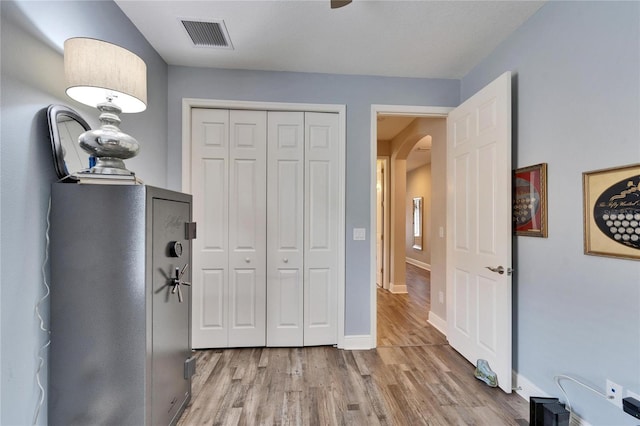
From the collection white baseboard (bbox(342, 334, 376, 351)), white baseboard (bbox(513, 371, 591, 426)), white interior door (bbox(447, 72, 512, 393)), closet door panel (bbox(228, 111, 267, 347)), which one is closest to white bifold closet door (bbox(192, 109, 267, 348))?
closet door panel (bbox(228, 111, 267, 347))

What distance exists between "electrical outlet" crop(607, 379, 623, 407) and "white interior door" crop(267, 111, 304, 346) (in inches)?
80.8

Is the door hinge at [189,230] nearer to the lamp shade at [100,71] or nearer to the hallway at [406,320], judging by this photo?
the lamp shade at [100,71]

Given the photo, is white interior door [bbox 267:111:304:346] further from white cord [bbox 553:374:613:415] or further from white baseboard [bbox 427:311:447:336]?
white cord [bbox 553:374:613:415]

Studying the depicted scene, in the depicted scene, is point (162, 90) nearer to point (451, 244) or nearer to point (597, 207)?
point (451, 244)

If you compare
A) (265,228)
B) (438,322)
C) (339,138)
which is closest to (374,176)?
(339,138)

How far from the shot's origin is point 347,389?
198 cm

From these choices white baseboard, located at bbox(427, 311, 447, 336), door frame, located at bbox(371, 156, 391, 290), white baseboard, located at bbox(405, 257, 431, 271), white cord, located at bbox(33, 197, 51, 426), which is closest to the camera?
white cord, located at bbox(33, 197, 51, 426)

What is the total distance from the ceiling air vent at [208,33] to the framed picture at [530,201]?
2416mm

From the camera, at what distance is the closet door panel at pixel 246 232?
8.41 ft

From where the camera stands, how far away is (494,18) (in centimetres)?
189

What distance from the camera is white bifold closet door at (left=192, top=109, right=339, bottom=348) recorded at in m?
2.54

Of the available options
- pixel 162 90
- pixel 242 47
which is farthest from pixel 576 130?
pixel 162 90

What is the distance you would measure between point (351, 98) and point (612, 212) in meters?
2.05

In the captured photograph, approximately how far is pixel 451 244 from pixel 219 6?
2.68 metres
